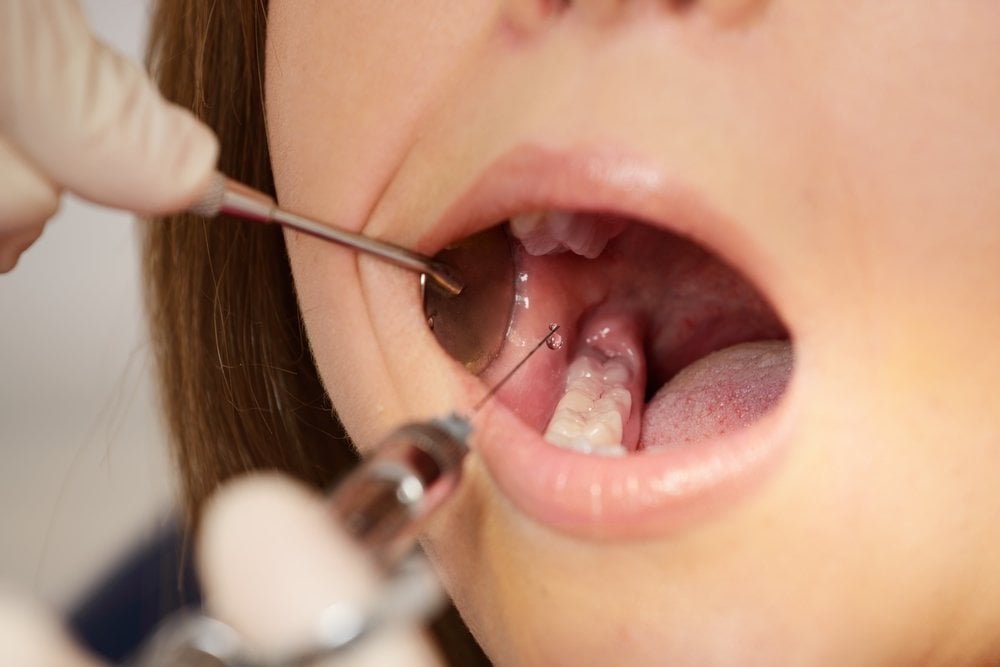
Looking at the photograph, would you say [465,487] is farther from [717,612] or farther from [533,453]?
[717,612]

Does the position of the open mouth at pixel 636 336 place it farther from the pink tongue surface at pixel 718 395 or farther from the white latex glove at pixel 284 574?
the white latex glove at pixel 284 574

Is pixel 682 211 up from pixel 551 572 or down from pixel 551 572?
up

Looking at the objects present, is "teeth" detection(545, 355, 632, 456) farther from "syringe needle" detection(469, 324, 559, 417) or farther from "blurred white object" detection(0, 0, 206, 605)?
"blurred white object" detection(0, 0, 206, 605)

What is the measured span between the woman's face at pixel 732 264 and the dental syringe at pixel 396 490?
107 millimetres

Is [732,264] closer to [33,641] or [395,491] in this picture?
[395,491]

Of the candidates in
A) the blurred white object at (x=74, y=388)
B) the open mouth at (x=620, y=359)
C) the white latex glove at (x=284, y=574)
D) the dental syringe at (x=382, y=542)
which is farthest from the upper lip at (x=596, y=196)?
the blurred white object at (x=74, y=388)

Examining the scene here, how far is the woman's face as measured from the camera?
54 centimetres

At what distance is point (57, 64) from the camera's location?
0.62 meters

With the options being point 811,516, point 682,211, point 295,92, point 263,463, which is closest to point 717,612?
point 811,516

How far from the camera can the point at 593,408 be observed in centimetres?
73

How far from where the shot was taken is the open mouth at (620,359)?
0.59 metres

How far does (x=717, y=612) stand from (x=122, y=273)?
1.40 meters

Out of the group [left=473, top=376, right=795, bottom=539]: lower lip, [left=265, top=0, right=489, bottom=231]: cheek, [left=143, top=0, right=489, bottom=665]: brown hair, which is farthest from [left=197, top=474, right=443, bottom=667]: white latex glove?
[left=143, top=0, right=489, bottom=665]: brown hair

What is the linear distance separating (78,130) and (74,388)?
1.17 metres
